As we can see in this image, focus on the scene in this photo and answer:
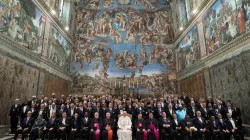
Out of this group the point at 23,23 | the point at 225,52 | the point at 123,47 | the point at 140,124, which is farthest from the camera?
the point at 123,47

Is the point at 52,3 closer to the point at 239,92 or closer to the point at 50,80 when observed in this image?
the point at 50,80

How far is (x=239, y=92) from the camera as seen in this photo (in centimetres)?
977

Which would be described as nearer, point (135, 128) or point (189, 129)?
point (189, 129)

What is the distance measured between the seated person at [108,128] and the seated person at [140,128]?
1.18m

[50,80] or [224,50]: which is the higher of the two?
[224,50]

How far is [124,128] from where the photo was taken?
7.98m

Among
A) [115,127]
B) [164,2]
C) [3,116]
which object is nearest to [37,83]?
Result: [3,116]

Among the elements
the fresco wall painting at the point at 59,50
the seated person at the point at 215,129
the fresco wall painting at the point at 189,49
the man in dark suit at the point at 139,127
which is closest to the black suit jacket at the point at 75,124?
the man in dark suit at the point at 139,127

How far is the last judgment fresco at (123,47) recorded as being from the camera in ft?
69.8

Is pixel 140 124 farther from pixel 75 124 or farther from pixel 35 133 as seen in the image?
pixel 35 133

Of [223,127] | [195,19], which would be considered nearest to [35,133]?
[223,127]

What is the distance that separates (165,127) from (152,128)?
1.99 ft

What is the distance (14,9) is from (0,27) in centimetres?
202

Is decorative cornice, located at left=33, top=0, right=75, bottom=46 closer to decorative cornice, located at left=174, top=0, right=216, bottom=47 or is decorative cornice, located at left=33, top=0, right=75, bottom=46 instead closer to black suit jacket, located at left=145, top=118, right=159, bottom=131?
black suit jacket, located at left=145, top=118, right=159, bottom=131
